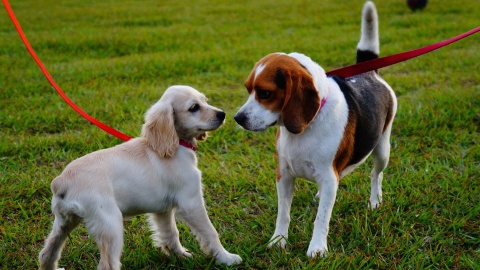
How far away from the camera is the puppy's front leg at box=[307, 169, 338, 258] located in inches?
132

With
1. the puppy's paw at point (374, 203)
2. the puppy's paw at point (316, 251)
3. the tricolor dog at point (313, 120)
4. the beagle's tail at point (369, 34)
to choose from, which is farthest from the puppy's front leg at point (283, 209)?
the beagle's tail at point (369, 34)

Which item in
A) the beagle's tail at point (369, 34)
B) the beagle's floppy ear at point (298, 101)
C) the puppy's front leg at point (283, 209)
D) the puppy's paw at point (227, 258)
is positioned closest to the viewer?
the beagle's floppy ear at point (298, 101)

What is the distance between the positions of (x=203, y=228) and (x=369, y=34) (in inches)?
79.1

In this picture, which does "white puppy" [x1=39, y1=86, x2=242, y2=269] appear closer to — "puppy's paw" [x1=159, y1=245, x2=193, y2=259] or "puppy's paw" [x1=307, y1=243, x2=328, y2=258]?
"puppy's paw" [x1=159, y1=245, x2=193, y2=259]

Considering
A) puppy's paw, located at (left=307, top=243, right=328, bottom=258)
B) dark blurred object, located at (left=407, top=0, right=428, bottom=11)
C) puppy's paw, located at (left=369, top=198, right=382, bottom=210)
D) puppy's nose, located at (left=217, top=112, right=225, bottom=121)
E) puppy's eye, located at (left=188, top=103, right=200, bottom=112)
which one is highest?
puppy's eye, located at (left=188, top=103, right=200, bottom=112)

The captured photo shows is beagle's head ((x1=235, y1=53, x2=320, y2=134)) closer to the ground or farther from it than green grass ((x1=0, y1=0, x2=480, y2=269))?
farther from it

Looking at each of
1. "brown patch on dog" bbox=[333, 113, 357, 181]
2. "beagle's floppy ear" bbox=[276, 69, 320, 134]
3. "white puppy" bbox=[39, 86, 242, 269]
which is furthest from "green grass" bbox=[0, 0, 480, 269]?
"beagle's floppy ear" bbox=[276, 69, 320, 134]

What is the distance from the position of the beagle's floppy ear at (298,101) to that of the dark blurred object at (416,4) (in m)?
10.8

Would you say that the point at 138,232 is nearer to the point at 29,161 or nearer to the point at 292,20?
the point at 29,161

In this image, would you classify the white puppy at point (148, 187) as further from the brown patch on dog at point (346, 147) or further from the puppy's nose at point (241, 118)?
the brown patch on dog at point (346, 147)

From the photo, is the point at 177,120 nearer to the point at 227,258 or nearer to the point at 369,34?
the point at 227,258

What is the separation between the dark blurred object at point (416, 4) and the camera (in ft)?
42.2

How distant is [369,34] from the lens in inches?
162

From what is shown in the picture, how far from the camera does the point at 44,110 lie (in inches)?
246
